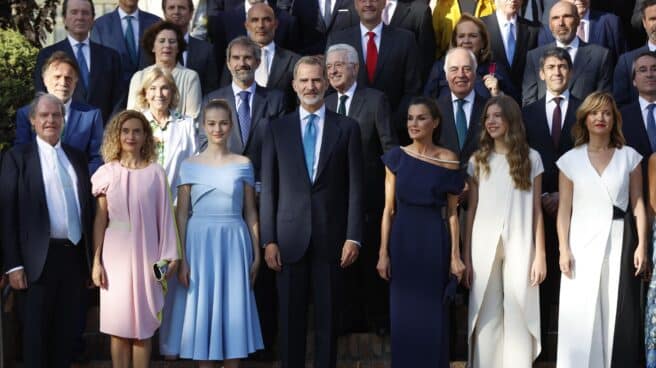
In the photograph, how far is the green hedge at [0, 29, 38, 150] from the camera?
12.0m

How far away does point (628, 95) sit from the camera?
1140cm

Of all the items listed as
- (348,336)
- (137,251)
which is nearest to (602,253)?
(348,336)

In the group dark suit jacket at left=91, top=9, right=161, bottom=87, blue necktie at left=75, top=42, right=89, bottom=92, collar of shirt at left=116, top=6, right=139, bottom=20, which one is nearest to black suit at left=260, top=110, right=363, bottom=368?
blue necktie at left=75, top=42, right=89, bottom=92

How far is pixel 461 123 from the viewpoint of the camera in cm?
1065

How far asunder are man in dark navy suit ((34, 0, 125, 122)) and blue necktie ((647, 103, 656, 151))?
3.94 meters

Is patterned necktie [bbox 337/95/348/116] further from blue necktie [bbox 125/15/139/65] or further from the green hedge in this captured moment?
the green hedge

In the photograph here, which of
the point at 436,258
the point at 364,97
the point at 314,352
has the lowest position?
the point at 314,352

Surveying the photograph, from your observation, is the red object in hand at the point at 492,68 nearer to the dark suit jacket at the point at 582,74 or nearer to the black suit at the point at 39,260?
the dark suit jacket at the point at 582,74

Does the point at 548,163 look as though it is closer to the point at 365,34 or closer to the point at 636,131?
the point at 636,131

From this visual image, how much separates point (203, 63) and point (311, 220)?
7.68 ft

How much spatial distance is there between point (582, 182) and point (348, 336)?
6.52ft

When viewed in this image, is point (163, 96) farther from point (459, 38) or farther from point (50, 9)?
point (50, 9)

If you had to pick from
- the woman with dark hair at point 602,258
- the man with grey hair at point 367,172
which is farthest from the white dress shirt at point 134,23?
the woman with dark hair at point 602,258

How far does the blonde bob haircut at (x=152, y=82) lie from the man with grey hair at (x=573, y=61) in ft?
9.14
